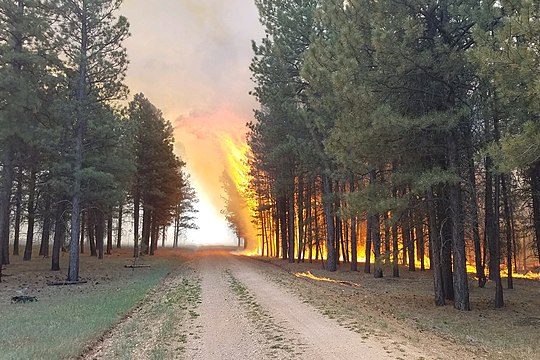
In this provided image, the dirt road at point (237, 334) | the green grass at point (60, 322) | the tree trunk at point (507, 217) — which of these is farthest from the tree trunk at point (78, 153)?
the tree trunk at point (507, 217)

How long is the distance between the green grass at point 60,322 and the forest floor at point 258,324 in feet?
0.09

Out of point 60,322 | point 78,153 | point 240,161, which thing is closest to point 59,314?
point 60,322

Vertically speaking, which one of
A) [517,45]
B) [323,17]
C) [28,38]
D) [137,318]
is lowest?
[137,318]

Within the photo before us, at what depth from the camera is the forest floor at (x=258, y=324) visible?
7.82 meters

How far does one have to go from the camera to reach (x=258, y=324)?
33.0 feet

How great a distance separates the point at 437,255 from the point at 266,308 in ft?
20.5

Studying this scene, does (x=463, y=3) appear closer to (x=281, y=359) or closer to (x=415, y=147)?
(x=415, y=147)

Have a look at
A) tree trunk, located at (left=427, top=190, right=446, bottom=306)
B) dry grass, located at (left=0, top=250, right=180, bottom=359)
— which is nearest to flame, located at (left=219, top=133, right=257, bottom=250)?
dry grass, located at (left=0, top=250, right=180, bottom=359)

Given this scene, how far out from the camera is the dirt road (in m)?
7.61

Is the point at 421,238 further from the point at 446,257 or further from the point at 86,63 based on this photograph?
the point at 86,63

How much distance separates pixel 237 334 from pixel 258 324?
98 cm

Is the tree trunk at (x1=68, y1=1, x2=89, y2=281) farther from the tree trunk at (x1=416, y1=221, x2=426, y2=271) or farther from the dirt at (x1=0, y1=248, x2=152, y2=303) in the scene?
the tree trunk at (x1=416, y1=221, x2=426, y2=271)

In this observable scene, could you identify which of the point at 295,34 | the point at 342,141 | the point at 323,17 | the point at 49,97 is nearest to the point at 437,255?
the point at 342,141

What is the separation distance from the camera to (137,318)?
11422 mm
